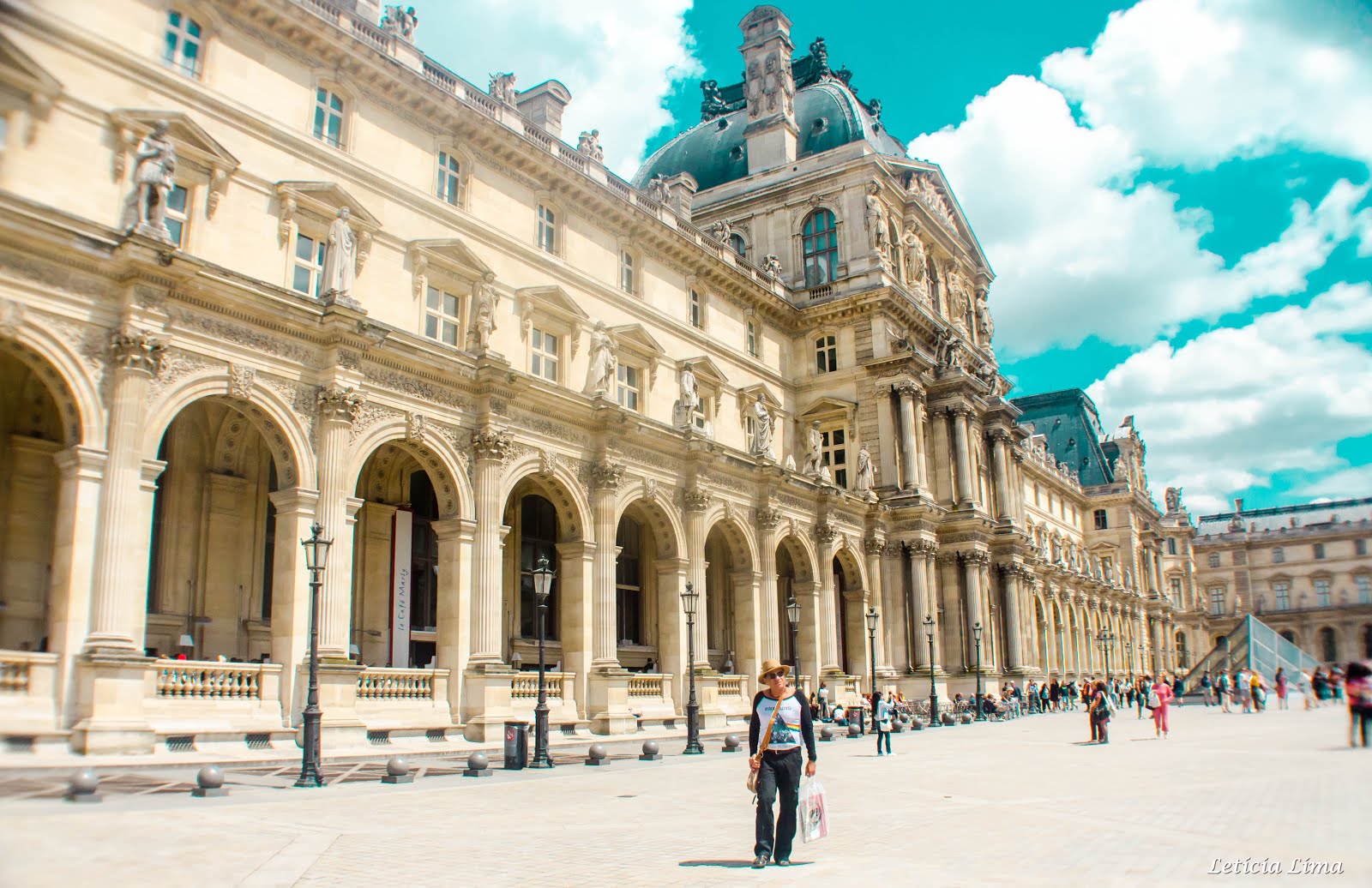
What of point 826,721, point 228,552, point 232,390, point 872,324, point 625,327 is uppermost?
point 872,324

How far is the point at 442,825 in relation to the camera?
1198 cm

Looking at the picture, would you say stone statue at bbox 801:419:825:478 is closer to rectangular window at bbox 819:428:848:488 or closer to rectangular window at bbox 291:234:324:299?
rectangular window at bbox 819:428:848:488

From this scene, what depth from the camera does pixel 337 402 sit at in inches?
930

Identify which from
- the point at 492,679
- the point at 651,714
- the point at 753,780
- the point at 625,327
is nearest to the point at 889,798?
the point at 753,780

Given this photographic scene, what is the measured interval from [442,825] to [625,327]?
2492cm

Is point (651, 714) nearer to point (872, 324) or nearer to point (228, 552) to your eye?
point (228, 552)

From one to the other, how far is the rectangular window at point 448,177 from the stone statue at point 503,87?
327 cm

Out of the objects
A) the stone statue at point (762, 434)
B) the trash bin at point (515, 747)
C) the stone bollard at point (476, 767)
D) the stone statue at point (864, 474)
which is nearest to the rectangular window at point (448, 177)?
the stone statue at point (762, 434)

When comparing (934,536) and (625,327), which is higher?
(625,327)

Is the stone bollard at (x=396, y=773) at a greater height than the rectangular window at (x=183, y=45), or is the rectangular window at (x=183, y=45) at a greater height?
the rectangular window at (x=183, y=45)

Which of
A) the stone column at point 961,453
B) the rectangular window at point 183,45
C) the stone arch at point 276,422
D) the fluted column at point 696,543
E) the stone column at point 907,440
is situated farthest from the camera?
the stone column at point 961,453

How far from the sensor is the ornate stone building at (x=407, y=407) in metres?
19.7

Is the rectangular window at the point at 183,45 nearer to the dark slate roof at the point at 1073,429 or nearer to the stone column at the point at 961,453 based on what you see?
the stone column at the point at 961,453

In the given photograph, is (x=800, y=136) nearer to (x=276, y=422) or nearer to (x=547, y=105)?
(x=547, y=105)
